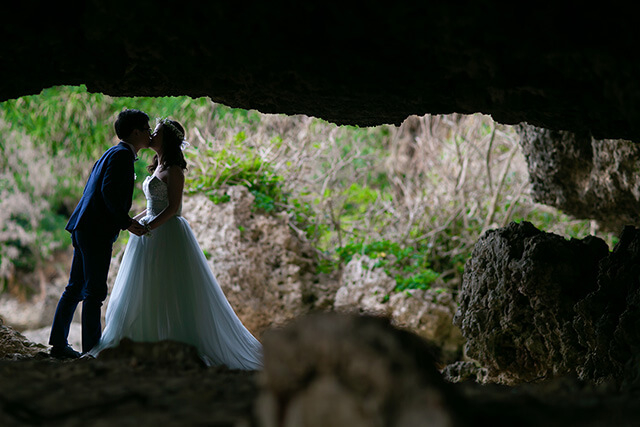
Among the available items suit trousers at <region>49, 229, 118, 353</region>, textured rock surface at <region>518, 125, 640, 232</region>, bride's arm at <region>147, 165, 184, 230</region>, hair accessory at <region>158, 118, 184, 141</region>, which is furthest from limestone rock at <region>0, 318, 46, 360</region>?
textured rock surface at <region>518, 125, 640, 232</region>

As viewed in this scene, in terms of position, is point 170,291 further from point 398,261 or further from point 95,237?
point 398,261

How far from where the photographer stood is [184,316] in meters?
4.80

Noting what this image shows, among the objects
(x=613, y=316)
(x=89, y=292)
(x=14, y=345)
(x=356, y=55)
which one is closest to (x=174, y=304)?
(x=89, y=292)

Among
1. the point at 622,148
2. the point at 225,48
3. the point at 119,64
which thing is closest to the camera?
the point at 225,48

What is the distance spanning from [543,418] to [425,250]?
23.9ft

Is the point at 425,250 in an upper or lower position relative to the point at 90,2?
lower

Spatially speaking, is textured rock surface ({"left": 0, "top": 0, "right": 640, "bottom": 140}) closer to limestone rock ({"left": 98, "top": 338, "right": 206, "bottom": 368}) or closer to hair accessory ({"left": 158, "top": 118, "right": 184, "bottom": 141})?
hair accessory ({"left": 158, "top": 118, "right": 184, "bottom": 141})

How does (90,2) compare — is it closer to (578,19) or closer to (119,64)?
(119,64)

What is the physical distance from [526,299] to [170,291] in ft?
10.2

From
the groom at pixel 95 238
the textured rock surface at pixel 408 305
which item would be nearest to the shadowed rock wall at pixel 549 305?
the textured rock surface at pixel 408 305

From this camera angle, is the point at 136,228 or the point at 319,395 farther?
the point at 136,228

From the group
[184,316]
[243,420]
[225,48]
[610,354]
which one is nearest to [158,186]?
[184,316]

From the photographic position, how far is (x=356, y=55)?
3188 mm

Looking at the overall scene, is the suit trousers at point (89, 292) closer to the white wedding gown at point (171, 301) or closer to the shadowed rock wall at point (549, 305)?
the white wedding gown at point (171, 301)
